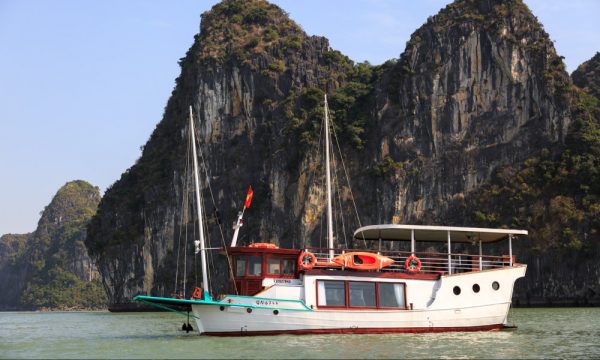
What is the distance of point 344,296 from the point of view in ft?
99.1

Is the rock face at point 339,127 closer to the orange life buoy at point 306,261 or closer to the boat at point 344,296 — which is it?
the boat at point 344,296

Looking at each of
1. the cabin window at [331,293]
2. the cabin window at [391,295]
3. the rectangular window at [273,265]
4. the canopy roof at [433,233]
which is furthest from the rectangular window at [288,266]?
the cabin window at [391,295]

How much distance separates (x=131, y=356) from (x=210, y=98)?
259 ft

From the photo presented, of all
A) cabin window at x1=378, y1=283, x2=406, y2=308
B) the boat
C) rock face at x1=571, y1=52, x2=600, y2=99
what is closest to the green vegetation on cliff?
rock face at x1=571, y1=52, x2=600, y2=99

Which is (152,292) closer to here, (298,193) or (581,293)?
(298,193)

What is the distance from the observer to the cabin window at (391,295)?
3055 centimetres

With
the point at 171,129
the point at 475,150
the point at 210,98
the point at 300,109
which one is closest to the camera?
the point at 475,150

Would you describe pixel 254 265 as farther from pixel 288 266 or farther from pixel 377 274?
pixel 377 274

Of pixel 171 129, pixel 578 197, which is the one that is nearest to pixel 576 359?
pixel 578 197

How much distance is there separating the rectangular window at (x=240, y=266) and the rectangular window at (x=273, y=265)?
82 centimetres

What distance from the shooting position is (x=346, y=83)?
102 m

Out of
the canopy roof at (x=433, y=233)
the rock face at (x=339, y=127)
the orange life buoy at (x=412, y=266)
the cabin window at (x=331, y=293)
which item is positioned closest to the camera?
the cabin window at (x=331, y=293)

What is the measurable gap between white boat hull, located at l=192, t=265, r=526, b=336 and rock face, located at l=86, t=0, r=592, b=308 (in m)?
50.5

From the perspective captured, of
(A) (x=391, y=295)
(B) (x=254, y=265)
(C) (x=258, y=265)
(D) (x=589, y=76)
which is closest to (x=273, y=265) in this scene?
(C) (x=258, y=265)
